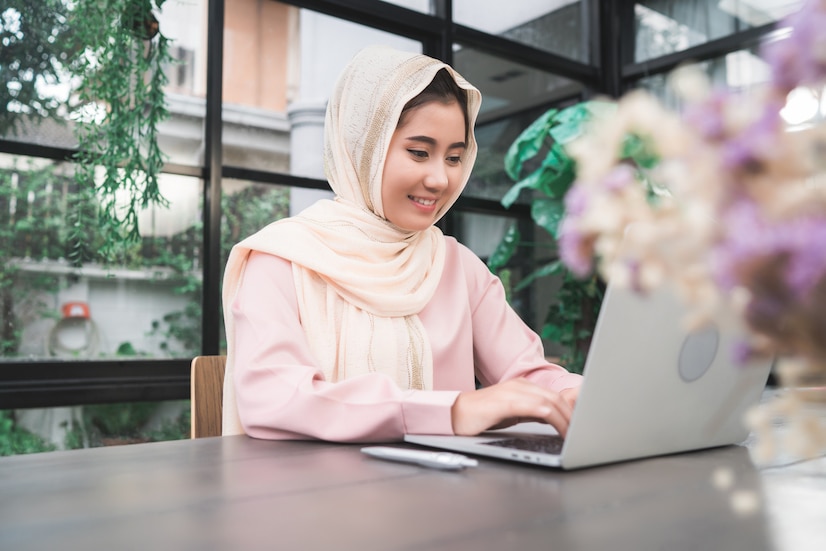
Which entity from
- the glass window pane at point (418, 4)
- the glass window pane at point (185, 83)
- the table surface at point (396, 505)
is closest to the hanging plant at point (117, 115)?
the glass window pane at point (185, 83)

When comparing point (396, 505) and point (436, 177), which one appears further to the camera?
point (436, 177)

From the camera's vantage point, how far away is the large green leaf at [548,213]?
11.6 ft

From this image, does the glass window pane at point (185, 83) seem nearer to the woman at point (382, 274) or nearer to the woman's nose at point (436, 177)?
the woman at point (382, 274)

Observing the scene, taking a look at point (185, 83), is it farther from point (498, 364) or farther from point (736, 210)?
point (736, 210)

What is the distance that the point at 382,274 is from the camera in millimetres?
1450

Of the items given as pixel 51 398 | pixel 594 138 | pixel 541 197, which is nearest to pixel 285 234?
pixel 594 138

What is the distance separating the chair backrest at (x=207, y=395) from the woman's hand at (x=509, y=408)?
54cm

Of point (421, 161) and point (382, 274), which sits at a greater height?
point (421, 161)

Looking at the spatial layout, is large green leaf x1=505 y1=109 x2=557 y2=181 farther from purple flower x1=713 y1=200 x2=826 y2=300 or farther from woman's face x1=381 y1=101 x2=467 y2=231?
purple flower x1=713 y1=200 x2=826 y2=300

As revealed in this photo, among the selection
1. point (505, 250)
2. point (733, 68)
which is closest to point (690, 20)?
point (733, 68)

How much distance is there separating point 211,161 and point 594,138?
9.00ft

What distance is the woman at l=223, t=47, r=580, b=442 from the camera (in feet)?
4.25

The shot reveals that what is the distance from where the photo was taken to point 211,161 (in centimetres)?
287

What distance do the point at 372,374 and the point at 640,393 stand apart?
42 cm
